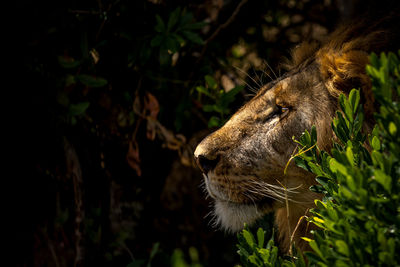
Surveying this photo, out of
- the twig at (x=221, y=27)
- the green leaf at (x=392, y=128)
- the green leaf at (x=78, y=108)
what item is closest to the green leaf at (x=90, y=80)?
the green leaf at (x=78, y=108)

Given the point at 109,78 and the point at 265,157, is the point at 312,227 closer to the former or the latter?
the point at 265,157

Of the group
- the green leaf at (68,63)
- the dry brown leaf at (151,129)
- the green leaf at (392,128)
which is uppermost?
the green leaf at (392,128)

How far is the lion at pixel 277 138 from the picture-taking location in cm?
176

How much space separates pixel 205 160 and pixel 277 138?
0.32m

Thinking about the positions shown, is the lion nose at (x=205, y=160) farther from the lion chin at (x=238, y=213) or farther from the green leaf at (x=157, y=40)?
the green leaf at (x=157, y=40)

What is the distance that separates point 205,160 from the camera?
1.92 metres

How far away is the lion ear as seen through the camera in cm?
156

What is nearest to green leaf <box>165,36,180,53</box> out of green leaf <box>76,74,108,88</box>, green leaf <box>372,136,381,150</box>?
green leaf <box>76,74,108,88</box>

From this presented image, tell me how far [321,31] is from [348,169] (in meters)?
2.72

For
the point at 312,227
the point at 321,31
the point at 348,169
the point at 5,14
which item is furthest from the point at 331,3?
the point at 348,169

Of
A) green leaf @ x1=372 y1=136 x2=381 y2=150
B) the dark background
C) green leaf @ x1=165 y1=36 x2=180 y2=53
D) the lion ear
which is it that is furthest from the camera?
the dark background

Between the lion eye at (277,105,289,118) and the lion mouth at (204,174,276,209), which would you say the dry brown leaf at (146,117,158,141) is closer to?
the lion mouth at (204,174,276,209)

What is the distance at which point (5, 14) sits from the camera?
2.38m

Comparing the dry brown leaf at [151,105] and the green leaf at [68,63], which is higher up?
the green leaf at [68,63]
